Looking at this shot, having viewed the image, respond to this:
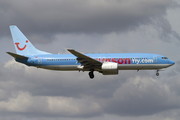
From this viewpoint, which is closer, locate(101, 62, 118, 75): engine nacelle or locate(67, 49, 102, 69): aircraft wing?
locate(67, 49, 102, 69): aircraft wing

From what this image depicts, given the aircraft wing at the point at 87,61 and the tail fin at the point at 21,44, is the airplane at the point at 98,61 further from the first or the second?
the tail fin at the point at 21,44

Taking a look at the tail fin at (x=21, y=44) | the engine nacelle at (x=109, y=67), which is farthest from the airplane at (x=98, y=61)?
the tail fin at (x=21, y=44)

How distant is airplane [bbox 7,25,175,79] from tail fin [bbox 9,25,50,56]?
1876 millimetres

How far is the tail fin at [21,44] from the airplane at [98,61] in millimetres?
1876

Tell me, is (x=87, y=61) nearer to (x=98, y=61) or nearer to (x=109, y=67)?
(x=98, y=61)

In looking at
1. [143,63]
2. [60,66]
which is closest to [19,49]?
[60,66]

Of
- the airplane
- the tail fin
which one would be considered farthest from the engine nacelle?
the tail fin

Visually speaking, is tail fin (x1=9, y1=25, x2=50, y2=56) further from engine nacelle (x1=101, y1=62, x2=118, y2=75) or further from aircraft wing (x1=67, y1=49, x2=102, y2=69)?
engine nacelle (x1=101, y1=62, x2=118, y2=75)

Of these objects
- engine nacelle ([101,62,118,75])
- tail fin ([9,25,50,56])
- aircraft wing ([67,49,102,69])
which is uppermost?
tail fin ([9,25,50,56])

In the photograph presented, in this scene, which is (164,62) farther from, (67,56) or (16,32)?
(16,32)

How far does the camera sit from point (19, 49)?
69.9 metres

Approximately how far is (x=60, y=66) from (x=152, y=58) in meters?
19.5

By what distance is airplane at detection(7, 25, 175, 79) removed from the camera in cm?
6156

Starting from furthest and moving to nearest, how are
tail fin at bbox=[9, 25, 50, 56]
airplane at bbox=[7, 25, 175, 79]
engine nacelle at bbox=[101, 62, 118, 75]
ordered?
tail fin at bbox=[9, 25, 50, 56] → airplane at bbox=[7, 25, 175, 79] → engine nacelle at bbox=[101, 62, 118, 75]
